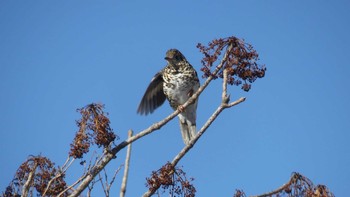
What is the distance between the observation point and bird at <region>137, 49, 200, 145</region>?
8594 millimetres

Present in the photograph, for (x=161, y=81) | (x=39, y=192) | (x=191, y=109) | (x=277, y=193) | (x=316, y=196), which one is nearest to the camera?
(x=316, y=196)

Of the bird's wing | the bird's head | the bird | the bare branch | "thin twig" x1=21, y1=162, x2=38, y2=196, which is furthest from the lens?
the bird's wing

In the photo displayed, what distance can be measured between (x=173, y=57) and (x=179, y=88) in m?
0.56

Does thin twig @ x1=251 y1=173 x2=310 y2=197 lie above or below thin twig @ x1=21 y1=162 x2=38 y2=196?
below

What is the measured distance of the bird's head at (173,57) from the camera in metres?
8.79

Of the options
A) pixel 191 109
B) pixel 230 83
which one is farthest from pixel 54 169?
pixel 191 109

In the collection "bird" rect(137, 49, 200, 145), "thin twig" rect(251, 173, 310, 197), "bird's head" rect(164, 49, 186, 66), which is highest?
"bird's head" rect(164, 49, 186, 66)

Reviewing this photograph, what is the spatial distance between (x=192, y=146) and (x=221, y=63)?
2.35 feet

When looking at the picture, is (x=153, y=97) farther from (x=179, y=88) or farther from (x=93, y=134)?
(x=93, y=134)

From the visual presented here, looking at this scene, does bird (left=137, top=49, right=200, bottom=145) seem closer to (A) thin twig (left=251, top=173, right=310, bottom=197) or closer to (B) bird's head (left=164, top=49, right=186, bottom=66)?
(B) bird's head (left=164, top=49, right=186, bottom=66)

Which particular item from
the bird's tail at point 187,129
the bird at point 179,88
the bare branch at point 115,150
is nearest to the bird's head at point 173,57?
the bird at point 179,88

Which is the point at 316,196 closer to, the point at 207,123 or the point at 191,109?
the point at 207,123

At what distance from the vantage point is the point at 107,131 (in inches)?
157

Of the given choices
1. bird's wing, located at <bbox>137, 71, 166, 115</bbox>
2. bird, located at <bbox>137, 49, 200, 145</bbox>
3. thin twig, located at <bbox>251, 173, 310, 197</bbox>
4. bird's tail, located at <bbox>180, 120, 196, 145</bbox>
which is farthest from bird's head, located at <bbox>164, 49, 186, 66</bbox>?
Answer: thin twig, located at <bbox>251, 173, 310, 197</bbox>
